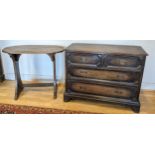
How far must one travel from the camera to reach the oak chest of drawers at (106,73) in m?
2.02

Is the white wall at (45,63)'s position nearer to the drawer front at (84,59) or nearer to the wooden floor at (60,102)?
the wooden floor at (60,102)

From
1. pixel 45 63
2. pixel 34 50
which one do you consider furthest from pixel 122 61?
pixel 45 63

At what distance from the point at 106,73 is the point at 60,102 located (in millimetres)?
767

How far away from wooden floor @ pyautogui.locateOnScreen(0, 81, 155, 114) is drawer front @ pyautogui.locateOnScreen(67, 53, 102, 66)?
0.58 m

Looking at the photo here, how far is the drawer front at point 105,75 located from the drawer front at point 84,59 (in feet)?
0.31

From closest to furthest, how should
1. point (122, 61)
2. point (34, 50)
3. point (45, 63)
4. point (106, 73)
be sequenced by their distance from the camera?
point (122, 61), point (106, 73), point (34, 50), point (45, 63)

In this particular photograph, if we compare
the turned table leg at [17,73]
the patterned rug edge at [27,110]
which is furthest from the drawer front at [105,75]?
the turned table leg at [17,73]

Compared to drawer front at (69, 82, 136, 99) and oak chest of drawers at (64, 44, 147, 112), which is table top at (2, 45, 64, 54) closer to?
oak chest of drawers at (64, 44, 147, 112)

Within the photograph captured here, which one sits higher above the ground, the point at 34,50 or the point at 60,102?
the point at 34,50

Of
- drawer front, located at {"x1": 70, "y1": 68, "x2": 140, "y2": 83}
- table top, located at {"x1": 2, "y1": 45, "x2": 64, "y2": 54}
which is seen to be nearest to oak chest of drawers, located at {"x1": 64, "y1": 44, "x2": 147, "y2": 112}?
drawer front, located at {"x1": 70, "y1": 68, "x2": 140, "y2": 83}

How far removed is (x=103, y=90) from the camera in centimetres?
222

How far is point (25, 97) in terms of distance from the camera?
2521 millimetres

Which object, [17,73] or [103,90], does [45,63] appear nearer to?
[17,73]
